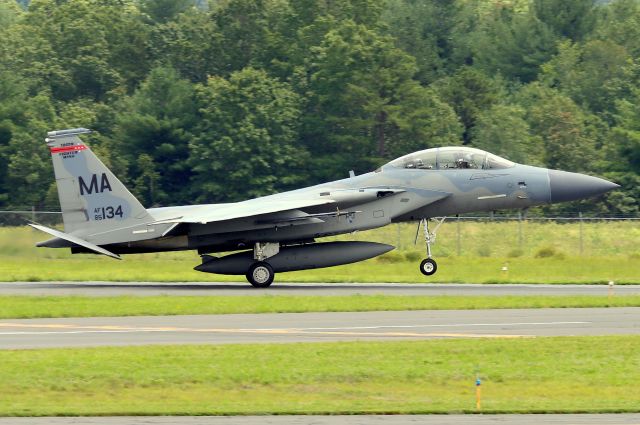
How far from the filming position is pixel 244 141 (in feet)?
215

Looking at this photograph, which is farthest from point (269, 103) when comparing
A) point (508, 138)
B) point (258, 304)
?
point (258, 304)

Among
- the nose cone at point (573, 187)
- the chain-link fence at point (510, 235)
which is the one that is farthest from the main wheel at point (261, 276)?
the chain-link fence at point (510, 235)

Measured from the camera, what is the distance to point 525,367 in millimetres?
18047

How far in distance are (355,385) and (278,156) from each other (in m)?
49.9

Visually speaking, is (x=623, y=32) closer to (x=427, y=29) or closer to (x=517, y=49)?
(x=517, y=49)

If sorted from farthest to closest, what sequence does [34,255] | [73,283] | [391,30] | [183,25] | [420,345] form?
[391,30]
[183,25]
[34,255]
[73,283]
[420,345]

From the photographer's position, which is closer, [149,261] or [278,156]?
[149,261]

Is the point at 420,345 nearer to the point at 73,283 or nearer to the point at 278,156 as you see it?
the point at 73,283

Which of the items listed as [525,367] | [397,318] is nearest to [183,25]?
[397,318]

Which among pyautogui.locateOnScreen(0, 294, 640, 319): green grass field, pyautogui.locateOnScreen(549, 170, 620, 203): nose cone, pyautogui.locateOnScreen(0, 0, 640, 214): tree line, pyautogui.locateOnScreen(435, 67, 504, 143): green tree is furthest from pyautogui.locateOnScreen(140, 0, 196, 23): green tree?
pyautogui.locateOnScreen(0, 294, 640, 319): green grass field

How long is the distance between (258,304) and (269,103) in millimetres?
43352

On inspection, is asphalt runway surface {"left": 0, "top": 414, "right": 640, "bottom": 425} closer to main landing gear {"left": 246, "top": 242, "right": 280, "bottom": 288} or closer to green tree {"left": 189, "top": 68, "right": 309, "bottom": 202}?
main landing gear {"left": 246, "top": 242, "right": 280, "bottom": 288}

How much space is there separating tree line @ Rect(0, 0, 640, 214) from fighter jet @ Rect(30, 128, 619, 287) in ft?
94.7

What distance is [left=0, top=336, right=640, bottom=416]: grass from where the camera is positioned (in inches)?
612
